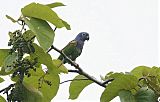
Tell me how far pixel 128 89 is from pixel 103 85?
0.09 m

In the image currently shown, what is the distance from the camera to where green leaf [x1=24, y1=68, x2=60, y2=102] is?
54.5 inches

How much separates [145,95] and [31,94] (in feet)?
1.02

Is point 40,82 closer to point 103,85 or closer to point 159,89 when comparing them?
point 103,85

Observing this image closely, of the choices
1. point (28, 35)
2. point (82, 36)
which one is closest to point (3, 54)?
point (28, 35)

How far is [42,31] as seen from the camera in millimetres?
1183

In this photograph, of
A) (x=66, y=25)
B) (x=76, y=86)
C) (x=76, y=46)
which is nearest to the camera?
(x=66, y=25)

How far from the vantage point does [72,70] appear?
4.46 ft

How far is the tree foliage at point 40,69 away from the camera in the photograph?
1.17m

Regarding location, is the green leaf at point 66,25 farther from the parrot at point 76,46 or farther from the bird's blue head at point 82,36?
the bird's blue head at point 82,36

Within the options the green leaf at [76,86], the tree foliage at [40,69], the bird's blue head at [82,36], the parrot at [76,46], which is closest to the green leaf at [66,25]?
the tree foliage at [40,69]

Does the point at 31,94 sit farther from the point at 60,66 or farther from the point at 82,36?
the point at 82,36

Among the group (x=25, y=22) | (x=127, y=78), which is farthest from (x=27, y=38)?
(x=127, y=78)

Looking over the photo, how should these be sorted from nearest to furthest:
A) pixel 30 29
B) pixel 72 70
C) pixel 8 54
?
pixel 30 29 < pixel 8 54 < pixel 72 70

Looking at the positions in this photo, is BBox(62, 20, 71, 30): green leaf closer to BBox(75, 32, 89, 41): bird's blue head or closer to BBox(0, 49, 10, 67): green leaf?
BBox(0, 49, 10, 67): green leaf
